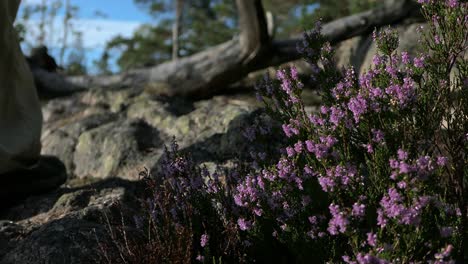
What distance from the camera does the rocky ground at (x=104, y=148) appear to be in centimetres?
342

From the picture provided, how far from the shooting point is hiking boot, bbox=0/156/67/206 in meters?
5.07

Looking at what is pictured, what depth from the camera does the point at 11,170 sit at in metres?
5.02

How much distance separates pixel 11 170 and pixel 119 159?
53.8 inches

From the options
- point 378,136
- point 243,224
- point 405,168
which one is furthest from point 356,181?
point 243,224

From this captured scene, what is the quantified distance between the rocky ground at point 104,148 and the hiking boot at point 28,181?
→ 0.36ft

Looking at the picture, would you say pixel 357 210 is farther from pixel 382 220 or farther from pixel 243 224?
pixel 243 224

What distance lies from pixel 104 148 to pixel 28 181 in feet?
4.32

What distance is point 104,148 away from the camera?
6.43 m

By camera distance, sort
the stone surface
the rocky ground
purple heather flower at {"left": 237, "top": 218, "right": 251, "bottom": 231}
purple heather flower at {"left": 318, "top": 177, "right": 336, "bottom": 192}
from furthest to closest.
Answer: the stone surface < the rocky ground < purple heather flower at {"left": 237, "top": 218, "right": 251, "bottom": 231} < purple heather flower at {"left": 318, "top": 177, "right": 336, "bottom": 192}

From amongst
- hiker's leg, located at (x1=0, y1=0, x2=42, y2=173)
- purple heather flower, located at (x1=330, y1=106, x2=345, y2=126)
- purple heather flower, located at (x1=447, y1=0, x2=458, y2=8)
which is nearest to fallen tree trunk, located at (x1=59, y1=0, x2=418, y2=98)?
hiker's leg, located at (x1=0, y1=0, x2=42, y2=173)

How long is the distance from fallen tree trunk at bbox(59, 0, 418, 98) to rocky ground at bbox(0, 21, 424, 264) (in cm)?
23

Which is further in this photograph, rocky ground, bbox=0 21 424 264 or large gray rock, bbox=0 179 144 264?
rocky ground, bbox=0 21 424 264

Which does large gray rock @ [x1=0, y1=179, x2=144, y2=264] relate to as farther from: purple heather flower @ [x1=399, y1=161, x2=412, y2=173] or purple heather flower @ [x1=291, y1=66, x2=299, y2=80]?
purple heather flower @ [x1=399, y1=161, x2=412, y2=173]

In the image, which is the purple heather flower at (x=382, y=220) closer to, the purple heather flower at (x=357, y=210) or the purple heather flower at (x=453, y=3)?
the purple heather flower at (x=357, y=210)
